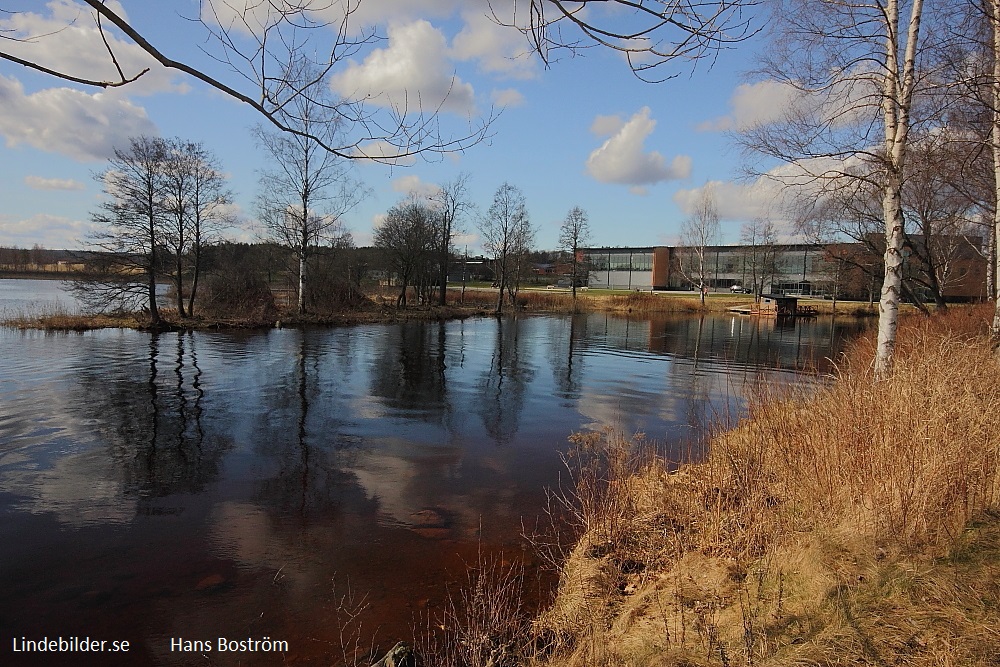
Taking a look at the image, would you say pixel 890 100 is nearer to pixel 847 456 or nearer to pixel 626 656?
pixel 847 456

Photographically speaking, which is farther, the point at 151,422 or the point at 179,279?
the point at 179,279

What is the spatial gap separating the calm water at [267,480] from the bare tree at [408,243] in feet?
84.8

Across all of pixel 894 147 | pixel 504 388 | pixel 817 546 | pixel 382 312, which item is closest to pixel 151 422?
pixel 504 388

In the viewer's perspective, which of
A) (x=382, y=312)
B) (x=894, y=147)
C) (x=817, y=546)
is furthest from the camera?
(x=382, y=312)

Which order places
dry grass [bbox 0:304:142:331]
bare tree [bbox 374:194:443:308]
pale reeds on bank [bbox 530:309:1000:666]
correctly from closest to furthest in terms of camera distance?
pale reeds on bank [bbox 530:309:1000:666], dry grass [bbox 0:304:142:331], bare tree [bbox 374:194:443:308]

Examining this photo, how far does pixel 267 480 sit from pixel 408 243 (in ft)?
125

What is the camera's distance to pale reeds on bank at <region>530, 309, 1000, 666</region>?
134 inches

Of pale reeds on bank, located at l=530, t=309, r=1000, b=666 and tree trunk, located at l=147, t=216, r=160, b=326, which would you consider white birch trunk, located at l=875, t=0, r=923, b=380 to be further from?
tree trunk, located at l=147, t=216, r=160, b=326

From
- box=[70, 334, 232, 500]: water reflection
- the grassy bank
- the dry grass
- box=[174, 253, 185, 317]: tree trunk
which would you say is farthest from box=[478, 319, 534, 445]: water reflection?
the dry grass

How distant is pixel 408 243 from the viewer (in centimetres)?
4541

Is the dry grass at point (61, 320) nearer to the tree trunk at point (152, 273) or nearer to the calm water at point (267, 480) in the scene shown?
the tree trunk at point (152, 273)

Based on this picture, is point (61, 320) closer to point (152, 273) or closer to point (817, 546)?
point (152, 273)

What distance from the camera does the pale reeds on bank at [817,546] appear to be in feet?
11.2

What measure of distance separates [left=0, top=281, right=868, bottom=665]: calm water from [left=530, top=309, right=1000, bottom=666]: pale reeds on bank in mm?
1521
